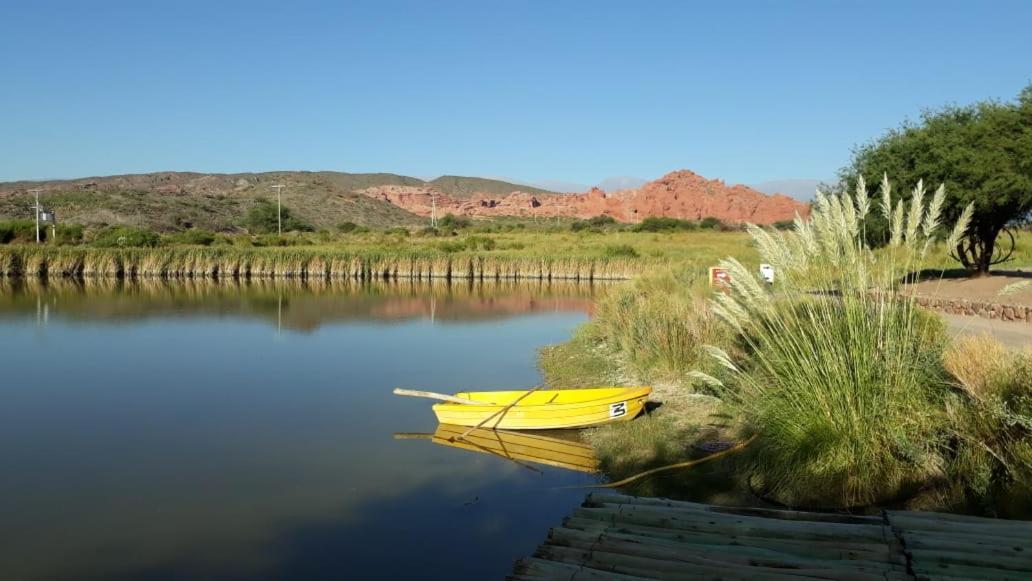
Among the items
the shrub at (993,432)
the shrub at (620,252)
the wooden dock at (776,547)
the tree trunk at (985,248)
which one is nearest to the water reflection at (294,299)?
the shrub at (620,252)

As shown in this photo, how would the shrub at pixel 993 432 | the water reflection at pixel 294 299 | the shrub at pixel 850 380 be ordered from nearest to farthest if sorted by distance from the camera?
1. the shrub at pixel 993 432
2. the shrub at pixel 850 380
3. the water reflection at pixel 294 299

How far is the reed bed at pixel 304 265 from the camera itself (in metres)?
40.0

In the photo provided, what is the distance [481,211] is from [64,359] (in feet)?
389

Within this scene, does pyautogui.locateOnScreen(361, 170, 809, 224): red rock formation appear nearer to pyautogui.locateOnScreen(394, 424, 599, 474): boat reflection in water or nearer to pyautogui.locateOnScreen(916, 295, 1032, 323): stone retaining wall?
pyautogui.locateOnScreen(916, 295, 1032, 323): stone retaining wall

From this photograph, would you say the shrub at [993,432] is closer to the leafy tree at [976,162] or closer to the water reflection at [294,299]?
the leafy tree at [976,162]

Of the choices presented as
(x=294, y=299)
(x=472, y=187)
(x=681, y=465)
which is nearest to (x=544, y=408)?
(x=681, y=465)

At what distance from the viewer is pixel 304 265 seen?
41812mm

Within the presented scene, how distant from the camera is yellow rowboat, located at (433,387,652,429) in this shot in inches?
402

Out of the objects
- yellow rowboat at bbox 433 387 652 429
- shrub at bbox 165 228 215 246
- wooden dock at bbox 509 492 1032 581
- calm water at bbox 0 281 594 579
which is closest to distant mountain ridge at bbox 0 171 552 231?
shrub at bbox 165 228 215 246

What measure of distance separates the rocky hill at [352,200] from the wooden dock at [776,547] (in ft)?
246

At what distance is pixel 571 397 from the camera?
37.1 feet

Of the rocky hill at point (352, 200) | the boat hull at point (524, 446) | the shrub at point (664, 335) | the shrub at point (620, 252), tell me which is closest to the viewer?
the boat hull at point (524, 446)

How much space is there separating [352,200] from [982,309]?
96427mm

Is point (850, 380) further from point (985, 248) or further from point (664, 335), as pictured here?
point (985, 248)
